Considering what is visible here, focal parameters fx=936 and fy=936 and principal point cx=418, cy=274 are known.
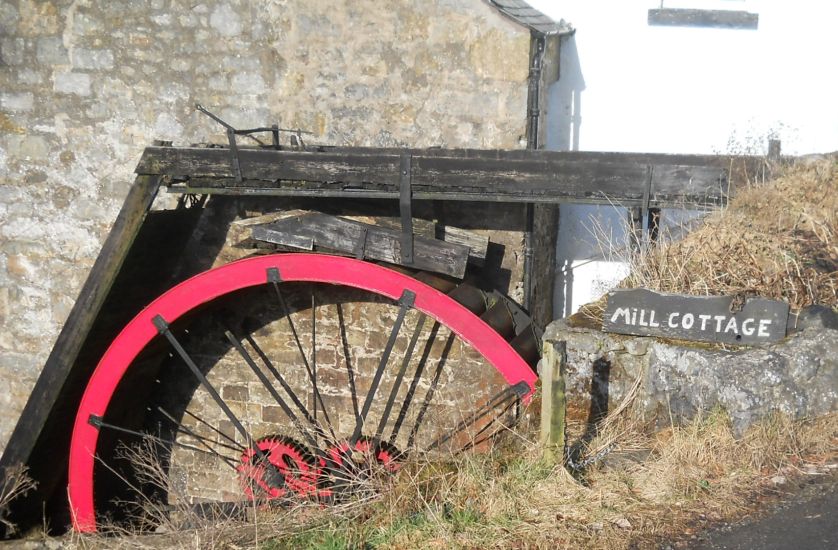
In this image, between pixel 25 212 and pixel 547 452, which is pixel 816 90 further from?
pixel 25 212

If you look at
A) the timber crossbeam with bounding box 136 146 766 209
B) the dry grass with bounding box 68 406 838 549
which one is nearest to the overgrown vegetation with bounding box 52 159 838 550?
the dry grass with bounding box 68 406 838 549

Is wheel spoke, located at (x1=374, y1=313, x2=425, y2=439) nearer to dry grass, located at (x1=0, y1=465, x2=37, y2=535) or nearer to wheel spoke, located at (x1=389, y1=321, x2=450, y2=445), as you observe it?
wheel spoke, located at (x1=389, y1=321, x2=450, y2=445)

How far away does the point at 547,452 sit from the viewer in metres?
4.48

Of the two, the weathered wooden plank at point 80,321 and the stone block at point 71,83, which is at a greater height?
the stone block at point 71,83

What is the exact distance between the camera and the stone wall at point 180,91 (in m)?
6.64

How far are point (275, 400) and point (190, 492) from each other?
113cm

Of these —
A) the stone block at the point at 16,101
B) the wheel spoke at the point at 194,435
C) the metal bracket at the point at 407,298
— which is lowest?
the wheel spoke at the point at 194,435

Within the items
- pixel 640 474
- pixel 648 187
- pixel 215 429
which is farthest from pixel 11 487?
pixel 648 187

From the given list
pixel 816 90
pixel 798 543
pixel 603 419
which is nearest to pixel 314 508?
pixel 603 419

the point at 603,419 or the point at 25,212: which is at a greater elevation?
the point at 25,212

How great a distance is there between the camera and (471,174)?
5934 mm

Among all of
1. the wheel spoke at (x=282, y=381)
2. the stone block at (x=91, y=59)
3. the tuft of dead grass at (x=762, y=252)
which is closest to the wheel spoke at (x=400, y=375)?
the wheel spoke at (x=282, y=381)

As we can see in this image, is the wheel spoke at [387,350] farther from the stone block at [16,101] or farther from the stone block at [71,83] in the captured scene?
the stone block at [16,101]

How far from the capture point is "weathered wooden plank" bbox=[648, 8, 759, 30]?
6.74 meters
